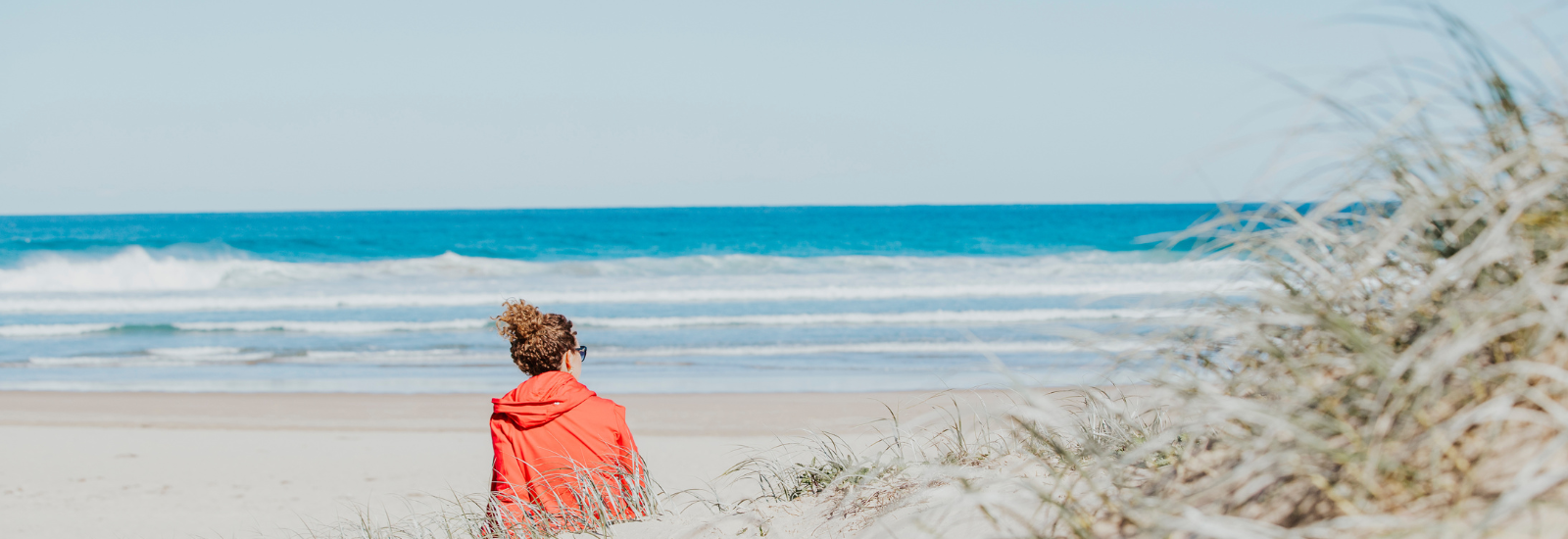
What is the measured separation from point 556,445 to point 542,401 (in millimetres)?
184

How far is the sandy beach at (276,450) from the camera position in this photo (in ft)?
18.3

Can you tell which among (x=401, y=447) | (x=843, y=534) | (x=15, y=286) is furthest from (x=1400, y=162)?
(x=15, y=286)

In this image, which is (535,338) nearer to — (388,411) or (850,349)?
(388,411)

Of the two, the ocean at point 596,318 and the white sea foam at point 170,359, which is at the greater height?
the ocean at point 596,318

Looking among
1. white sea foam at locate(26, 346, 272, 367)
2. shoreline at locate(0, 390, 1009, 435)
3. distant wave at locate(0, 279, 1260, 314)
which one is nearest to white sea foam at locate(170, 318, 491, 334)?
white sea foam at locate(26, 346, 272, 367)

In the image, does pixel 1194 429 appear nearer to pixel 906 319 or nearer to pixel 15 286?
pixel 906 319

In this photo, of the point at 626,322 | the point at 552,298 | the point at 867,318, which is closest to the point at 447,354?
the point at 626,322

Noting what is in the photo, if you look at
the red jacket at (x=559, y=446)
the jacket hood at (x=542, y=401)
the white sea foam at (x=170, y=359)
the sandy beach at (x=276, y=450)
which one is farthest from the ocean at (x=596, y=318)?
the jacket hood at (x=542, y=401)

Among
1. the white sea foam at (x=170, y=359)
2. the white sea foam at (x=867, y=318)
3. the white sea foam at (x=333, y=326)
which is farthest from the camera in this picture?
the white sea foam at (x=867, y=318)

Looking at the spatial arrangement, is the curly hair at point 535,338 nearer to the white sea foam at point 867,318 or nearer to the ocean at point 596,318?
the ocean at point 596,318

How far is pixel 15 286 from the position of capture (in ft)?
74.8

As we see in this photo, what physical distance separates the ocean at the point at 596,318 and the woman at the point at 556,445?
5.10 feet

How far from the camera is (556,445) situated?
3.48 metres

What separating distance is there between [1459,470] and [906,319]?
505 inches
